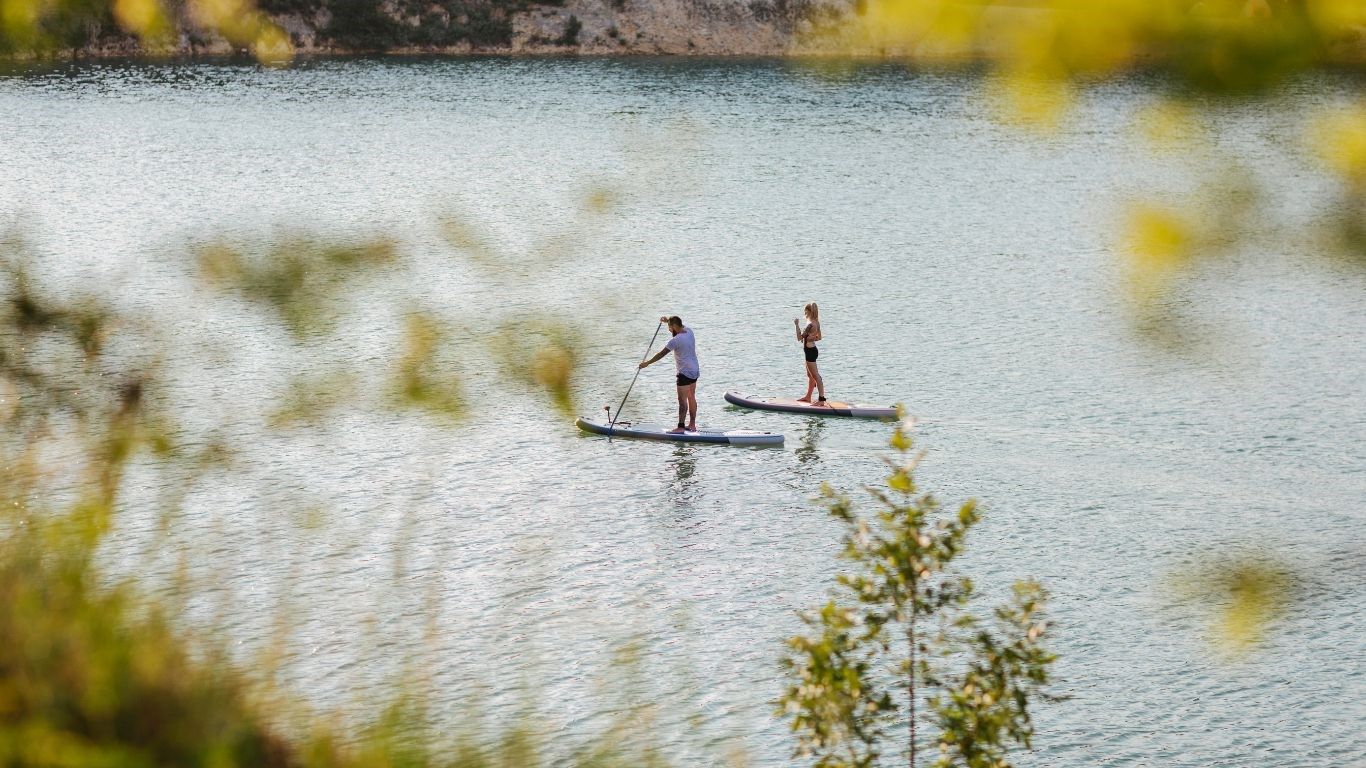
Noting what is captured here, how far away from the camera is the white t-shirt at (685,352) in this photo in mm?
29656

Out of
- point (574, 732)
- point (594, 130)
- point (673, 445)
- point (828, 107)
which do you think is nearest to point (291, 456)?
point (673, 445)

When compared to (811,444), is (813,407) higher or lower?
higher

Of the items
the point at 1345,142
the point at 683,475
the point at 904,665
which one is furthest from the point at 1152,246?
the point at 683,475

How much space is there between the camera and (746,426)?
109 feet

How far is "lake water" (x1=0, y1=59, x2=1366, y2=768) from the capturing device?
1048cm

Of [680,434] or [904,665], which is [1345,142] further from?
[680,434]

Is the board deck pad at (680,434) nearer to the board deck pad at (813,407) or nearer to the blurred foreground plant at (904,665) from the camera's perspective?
the board deck pad at (813,407)

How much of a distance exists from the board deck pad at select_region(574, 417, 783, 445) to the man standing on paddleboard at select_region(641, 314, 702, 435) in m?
0.23

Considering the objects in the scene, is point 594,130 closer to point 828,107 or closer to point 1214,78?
point 828,107

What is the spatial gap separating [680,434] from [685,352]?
2.44m

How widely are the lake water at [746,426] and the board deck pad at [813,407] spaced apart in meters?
0.37

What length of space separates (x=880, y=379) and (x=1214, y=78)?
3452cm

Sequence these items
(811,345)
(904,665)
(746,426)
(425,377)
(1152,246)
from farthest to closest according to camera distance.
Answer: (746,426) < (811,345) < (904,665) < (425,377) < (1152,246)

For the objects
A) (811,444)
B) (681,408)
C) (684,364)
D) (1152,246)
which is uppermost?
(1152,246)
